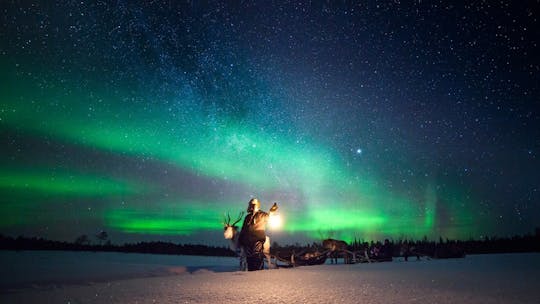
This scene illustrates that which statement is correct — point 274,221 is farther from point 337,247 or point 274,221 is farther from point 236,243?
point 337,247

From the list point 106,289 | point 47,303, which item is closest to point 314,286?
point 106,289

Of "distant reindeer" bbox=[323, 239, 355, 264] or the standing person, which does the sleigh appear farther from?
the standing person

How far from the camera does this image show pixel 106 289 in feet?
26.6

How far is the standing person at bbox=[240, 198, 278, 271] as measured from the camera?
14.3m

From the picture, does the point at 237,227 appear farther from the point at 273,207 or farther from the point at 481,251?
the point at 481,251

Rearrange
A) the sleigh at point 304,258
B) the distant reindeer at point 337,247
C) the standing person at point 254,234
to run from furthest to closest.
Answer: the distant reindeer at point 337,247 < the sleigh at point 304,258 < the standing person at point 254,234

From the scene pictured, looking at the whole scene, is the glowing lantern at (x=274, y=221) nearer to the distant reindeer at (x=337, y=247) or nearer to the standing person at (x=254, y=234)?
the standing person at (x=254, y=234)

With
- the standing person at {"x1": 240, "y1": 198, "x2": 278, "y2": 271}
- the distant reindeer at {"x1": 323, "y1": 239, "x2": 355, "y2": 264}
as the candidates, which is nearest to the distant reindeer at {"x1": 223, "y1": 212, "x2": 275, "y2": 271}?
the standing person at {"x1": 240, "y1": 198, "x2": 278, "y2": 271}

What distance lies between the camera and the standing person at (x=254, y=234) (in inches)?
565

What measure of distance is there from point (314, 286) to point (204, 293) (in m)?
2.50

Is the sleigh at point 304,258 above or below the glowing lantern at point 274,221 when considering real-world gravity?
below

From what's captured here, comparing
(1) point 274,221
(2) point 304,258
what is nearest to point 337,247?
(2) point 304,258

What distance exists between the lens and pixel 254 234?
47.8 ft

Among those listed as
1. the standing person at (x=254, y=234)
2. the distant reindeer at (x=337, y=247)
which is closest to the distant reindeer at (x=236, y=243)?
the standing person at (x=254, y=234)
